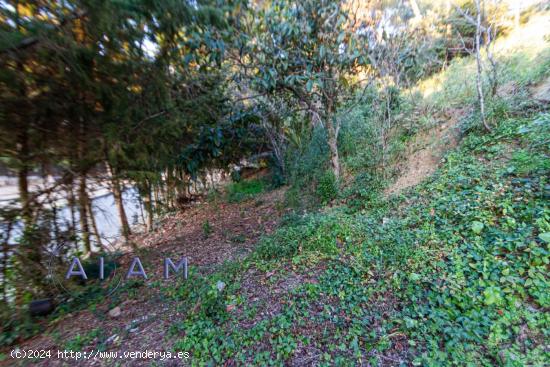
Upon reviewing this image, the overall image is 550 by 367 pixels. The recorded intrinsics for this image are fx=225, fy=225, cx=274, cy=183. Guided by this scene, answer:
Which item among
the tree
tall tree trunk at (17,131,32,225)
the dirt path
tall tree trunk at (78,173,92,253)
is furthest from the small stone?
the tree

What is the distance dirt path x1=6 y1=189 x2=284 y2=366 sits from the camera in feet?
7.10

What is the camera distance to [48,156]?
2.53 meters

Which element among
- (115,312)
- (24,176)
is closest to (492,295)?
(115,312)

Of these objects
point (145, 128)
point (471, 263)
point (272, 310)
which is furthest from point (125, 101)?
point (471, 263)

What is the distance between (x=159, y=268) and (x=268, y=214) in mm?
2295

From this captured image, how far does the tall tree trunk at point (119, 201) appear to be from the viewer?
3228 mm

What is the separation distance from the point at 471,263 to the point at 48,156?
4.48m

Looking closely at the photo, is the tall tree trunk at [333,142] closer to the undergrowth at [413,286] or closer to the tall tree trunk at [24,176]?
the undergrowth at [413,286]

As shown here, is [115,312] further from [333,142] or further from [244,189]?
[244,189]

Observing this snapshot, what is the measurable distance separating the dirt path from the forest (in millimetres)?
30

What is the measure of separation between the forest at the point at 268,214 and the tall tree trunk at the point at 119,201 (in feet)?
0.16

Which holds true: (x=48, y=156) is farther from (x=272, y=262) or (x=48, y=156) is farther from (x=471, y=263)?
(x=471, y=263)

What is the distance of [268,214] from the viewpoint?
496cm

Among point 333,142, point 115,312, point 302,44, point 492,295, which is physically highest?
point 302,44
